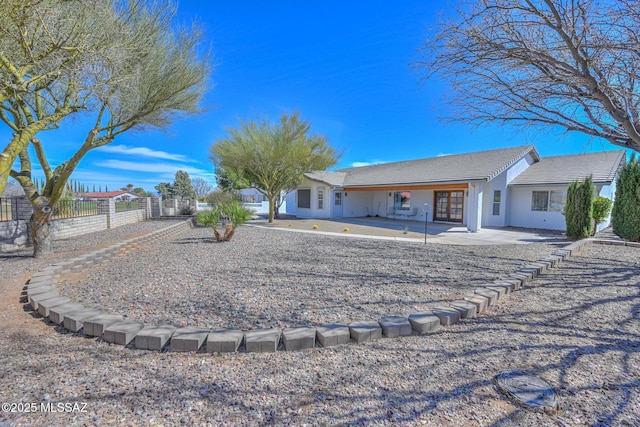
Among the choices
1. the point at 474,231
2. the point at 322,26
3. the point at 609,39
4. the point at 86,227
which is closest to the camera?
the point at 609,39

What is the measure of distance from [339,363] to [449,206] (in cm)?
1612

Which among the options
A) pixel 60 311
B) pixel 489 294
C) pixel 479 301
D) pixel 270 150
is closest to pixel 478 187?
pixel 270 150

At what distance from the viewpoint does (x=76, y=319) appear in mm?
3055

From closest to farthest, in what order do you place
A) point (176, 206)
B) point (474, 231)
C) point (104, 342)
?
1. point (104, 342)
2. point (474, 231)
3. point (176, 206)

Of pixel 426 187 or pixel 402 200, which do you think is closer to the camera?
pixel 426 187

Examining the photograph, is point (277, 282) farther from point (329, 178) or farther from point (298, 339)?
point (329, 178)

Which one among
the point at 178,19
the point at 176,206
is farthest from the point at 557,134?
the point at 176,206

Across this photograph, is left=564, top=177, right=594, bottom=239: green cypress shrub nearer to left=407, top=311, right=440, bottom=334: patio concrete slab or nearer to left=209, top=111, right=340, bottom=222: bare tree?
left=407, top=311, right=440, bottom=334: patio concrete slab

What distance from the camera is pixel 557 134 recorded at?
529 centimetres

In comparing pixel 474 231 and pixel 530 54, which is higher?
pixel 530 54

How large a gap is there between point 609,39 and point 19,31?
7324mm

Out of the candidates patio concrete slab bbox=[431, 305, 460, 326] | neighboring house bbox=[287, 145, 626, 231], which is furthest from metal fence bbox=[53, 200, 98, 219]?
neighboring house bbox=[287, 145, 626, 231]

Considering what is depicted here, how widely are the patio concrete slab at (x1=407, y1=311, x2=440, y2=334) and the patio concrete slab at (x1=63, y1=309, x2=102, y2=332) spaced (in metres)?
3.48

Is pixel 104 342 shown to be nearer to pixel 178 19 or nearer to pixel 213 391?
pixel 213 391
